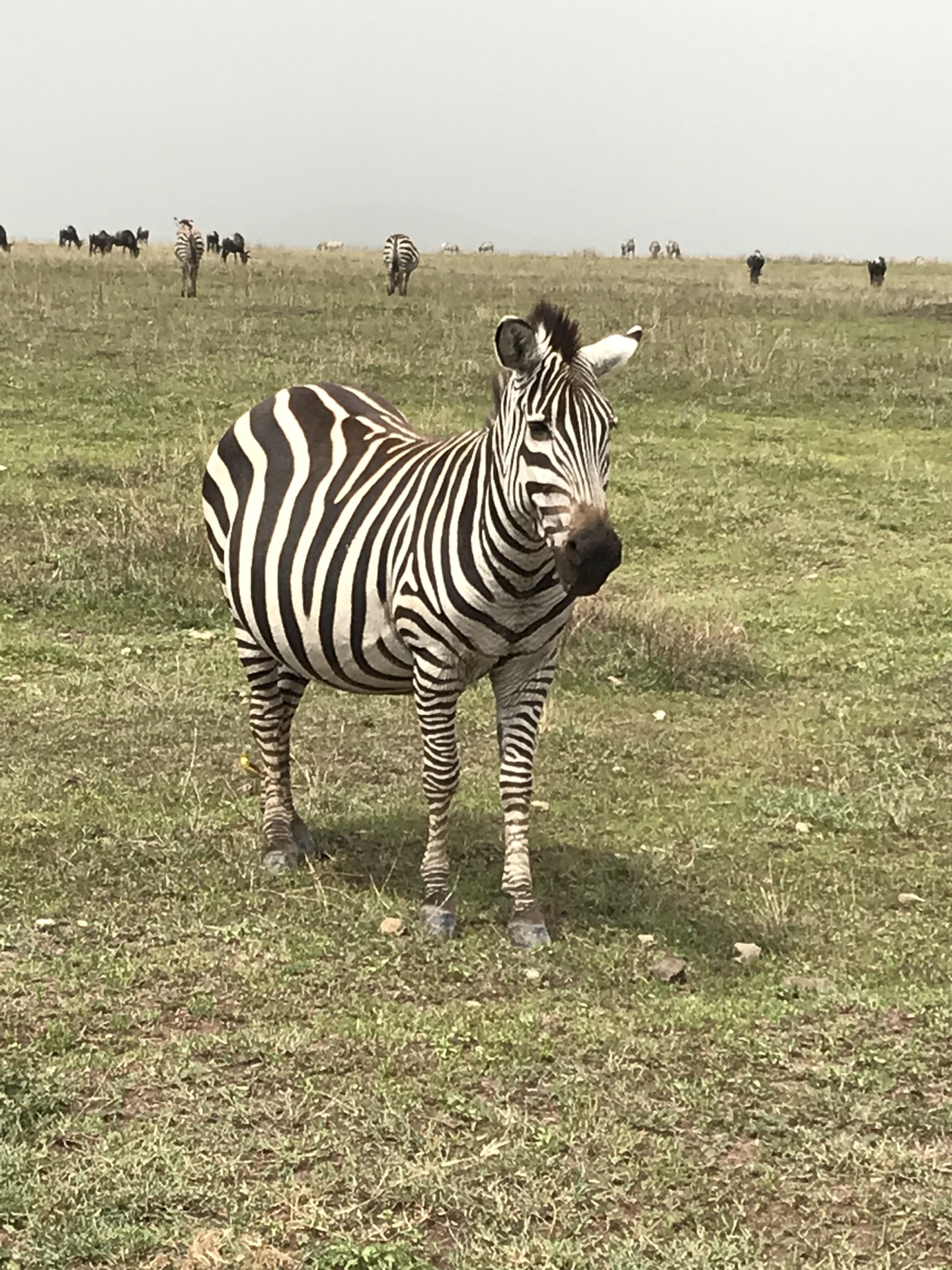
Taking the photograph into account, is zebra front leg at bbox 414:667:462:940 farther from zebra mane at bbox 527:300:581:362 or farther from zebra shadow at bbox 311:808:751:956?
zebra mane at bbox 527:300:581:362

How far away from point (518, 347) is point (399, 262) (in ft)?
83.0

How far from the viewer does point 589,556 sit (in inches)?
182

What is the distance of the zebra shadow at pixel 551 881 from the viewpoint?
5.75 metres

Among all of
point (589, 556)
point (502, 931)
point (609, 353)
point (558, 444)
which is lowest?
point (502, 931)

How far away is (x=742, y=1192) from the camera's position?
3.87 metres

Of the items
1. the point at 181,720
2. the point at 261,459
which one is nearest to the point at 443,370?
the point at 181,720

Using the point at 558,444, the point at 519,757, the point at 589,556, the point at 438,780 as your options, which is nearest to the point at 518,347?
the point at 558,444

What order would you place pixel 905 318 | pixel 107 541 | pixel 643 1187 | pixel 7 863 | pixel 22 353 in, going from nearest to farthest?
pixel 643 1187, pixel 7 863, pixel 107 541, pixel 22 353, pixel 905 318

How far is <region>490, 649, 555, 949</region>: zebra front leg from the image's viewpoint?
5.58 m

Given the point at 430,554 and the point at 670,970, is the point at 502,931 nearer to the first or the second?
the point at 670,970

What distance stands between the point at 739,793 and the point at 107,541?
605cm

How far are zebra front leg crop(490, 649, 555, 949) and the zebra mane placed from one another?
121 centimetres

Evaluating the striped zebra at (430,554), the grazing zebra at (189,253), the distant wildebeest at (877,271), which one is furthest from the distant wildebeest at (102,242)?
the striped zebra at (430,554)

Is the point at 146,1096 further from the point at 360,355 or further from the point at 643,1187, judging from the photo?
the point at 360,355
